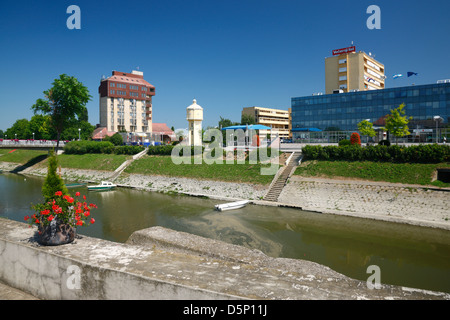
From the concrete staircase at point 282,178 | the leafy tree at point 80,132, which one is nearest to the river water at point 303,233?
the concrete staircase at point 282,178

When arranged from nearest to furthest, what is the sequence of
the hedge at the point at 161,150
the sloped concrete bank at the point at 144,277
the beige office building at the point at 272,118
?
the sloped concrete bank at the point at 144,277
the hedge at the point at 161,150
the beige office building at the point at 272,118

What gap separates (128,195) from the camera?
33562mm

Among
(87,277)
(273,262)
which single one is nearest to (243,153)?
(273,262)

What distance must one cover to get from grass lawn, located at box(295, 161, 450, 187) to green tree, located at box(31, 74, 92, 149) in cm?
4762

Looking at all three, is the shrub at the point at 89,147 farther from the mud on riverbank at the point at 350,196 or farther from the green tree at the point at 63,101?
the mud on riverbank at the point at 350,196

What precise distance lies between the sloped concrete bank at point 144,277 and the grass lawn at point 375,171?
70.5ft

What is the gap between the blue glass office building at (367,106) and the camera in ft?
218

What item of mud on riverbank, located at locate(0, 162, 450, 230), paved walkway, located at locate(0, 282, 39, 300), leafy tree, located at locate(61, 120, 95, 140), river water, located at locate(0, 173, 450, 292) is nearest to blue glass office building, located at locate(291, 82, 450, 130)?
mud on riverbank, located at locate(0, 162, 450, 230)

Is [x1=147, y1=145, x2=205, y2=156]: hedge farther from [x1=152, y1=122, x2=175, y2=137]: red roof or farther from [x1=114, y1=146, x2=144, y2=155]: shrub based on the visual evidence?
[x1=152, y1=122, x2=175, y2=137]: red roof

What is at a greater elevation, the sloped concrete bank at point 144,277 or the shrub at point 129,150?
the shrub at point 129,150

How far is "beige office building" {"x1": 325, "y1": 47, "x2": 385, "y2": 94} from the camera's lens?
85.1 metres

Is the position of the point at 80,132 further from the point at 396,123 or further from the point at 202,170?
the point at 396,123
